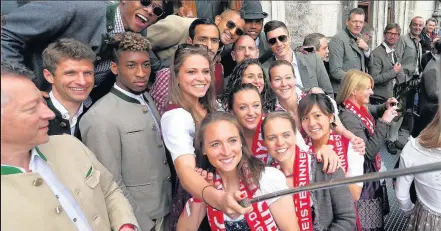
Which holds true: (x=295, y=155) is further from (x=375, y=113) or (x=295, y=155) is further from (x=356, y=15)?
(x=356, y=15)

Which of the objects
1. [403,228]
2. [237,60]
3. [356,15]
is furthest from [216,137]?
→ [356,15]

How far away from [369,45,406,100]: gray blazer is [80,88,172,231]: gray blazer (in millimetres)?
3414

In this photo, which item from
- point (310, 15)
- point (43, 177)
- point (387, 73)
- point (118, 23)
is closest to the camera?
point (43, 177)

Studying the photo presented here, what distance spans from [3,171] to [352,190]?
1642 millimetres

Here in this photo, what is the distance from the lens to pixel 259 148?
6.55ft

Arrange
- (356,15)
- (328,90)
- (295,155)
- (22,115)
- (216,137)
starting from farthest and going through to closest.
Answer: (356,15) < (328,90) < (295,155) < (216,137) < (22,115)

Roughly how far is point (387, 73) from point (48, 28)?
3.93 meters

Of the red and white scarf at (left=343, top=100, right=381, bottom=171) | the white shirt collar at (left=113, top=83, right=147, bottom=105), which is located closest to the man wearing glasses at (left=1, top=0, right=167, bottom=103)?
the white shirt collar at (left=113, top=83, right=147, bottom=105)

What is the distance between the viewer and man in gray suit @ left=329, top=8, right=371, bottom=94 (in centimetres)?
415

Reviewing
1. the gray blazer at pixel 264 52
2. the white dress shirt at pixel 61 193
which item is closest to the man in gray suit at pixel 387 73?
the gray blazer at pixel 264 52

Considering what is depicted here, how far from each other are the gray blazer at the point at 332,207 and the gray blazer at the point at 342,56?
249cm

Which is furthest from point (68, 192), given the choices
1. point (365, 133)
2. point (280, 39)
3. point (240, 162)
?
point (280, 39)

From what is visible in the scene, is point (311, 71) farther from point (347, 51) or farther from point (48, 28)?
point (48, 28)

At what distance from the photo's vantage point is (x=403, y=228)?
10.1ft
